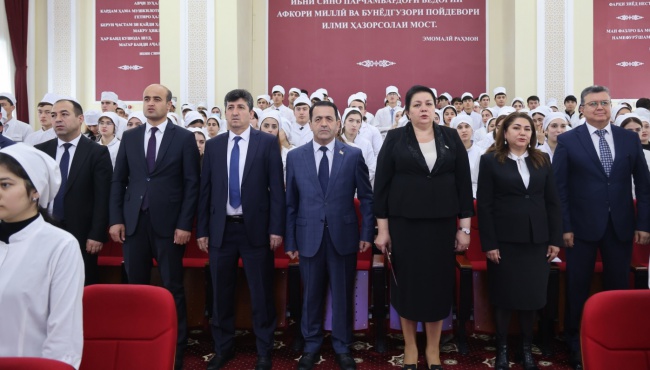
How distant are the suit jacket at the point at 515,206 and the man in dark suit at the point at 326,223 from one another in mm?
617

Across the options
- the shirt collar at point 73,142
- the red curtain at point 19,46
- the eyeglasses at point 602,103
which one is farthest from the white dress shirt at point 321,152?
Result: the red curtain at point 19,46

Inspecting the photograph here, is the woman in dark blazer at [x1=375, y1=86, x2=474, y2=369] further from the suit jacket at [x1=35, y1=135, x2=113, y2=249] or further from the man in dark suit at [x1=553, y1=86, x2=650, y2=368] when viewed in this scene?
the suit jacket at [x1=35, y1=135, x2=113, y2=249]

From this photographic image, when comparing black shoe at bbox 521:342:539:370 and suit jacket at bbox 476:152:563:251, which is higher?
suit jacket at bbox 476:152:563:251

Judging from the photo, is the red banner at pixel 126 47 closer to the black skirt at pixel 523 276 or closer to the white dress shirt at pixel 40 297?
the black skirt at pixel 523 276

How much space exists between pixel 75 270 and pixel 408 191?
1.68 m

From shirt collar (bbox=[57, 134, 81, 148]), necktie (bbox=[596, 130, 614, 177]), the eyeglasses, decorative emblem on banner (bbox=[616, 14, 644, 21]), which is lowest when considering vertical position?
necktie (bbox=[596, 130, 614, 177])

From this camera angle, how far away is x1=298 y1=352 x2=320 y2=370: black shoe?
295cm

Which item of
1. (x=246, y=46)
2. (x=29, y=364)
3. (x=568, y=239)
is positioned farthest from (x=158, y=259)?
(x=246, y=46)

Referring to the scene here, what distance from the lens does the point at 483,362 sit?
308cm

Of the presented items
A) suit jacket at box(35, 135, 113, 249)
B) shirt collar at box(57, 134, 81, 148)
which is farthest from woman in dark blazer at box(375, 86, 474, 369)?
shirt collar at box(57, 134, 81, 148)

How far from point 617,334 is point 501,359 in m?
1.41

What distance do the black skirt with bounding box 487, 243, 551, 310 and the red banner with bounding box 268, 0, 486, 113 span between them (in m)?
8.07

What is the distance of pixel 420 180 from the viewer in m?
2.75

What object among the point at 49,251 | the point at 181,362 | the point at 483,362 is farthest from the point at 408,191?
the point at 49,251
